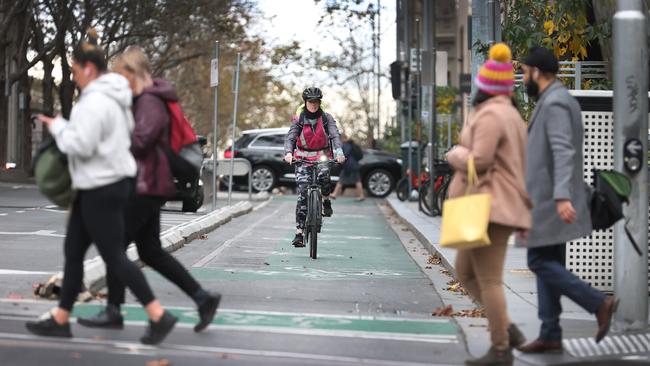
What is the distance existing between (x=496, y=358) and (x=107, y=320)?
228 centimetres

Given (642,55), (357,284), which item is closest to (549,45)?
(357,284)

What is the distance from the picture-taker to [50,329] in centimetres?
786

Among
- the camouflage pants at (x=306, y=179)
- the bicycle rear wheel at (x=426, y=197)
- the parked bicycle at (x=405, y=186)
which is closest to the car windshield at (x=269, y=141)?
the parked bicycle at (x=405, y=186)

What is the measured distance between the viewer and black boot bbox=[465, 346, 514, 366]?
305 inches

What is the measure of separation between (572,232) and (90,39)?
297 cm

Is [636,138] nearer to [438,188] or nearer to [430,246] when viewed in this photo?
[430,246]

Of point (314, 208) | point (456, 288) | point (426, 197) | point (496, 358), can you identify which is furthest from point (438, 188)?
point (496, 358)

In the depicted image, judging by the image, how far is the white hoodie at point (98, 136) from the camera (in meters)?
7.53

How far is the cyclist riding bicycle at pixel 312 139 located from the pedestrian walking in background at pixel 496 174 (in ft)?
23.6

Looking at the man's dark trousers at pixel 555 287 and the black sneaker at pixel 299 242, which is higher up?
the man's dark trousers at pixel 555 287

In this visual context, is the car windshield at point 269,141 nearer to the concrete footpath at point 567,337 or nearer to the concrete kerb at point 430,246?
the concrete kerb at point 430,246

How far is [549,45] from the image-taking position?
15.0 meters

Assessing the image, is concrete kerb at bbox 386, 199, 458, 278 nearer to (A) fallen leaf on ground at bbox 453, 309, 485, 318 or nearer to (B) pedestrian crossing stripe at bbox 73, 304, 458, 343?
(A) fallen leaf on ground at bbox 453, 309, 485, 318

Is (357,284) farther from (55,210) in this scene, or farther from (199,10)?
(199,10)
